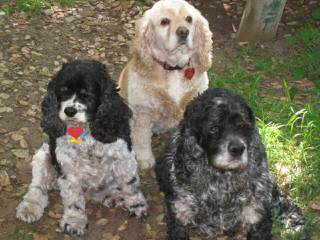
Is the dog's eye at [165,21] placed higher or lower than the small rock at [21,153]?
higher

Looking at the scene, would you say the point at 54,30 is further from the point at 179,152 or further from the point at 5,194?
the point at 179,152

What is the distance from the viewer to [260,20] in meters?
8.09

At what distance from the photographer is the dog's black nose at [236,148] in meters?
4.12

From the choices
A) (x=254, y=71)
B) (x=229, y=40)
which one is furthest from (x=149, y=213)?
(x=229, y=40)

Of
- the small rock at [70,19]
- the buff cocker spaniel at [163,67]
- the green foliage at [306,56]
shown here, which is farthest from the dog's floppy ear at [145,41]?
the small rock at [70,19]

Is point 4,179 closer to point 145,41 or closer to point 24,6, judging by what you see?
point 145,41

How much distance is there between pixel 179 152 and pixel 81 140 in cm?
96

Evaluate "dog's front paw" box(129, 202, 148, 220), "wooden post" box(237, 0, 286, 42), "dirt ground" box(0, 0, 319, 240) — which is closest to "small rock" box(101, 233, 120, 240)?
"dirt ground" box(0, 0, 319, 240)

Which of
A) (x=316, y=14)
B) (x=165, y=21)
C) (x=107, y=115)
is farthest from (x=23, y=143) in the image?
(x=316, y=14)

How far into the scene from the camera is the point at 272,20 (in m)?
8.08

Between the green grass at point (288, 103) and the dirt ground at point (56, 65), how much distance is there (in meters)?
0.36

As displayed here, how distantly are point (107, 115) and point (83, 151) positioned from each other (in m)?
0.43

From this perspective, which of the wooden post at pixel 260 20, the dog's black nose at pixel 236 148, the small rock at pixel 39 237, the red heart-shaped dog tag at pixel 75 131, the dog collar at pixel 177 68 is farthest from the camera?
the wooden post at pixel 260 20

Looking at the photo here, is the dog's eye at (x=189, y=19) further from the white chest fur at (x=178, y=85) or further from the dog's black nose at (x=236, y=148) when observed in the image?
the dog's black nose at (x=236, y=148)
